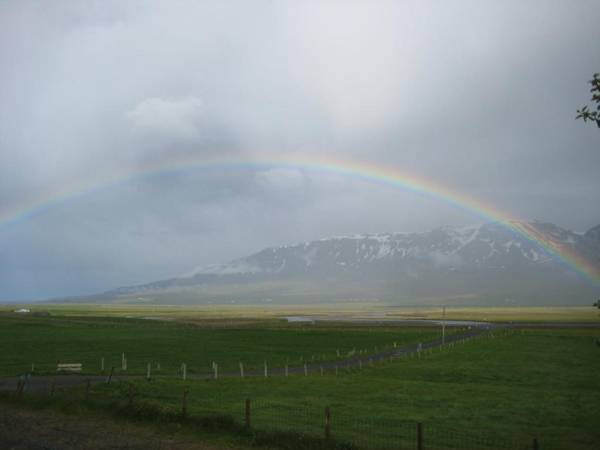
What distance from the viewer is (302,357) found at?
64.0m

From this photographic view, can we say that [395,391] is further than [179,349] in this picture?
No

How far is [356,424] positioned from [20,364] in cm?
4071

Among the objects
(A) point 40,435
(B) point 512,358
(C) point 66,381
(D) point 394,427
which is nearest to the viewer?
(A) point 40,435

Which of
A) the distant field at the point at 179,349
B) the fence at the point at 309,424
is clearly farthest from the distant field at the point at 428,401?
the distant field at the point at 179,349

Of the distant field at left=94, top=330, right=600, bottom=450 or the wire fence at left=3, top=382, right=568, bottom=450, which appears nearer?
the wire fence at left=3, top=382, right=568, bottom=450

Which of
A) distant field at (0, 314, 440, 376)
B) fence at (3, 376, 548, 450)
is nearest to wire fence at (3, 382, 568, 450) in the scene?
fence at (3, 376, 548, 450)

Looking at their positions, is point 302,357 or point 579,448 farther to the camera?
point 302,357

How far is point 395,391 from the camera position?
36.5 metres

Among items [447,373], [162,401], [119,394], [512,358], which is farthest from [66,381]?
[512,358]

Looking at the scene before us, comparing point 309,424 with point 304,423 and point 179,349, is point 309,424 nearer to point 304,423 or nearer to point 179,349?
point 304,423

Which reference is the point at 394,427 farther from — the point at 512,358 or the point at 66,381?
the point at 512,358

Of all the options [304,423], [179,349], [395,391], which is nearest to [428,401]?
[395,391]

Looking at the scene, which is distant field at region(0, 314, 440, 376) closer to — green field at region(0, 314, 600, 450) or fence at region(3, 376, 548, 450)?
green field at region(0, 314, 600, 450)

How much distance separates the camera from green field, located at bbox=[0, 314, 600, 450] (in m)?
24.8
